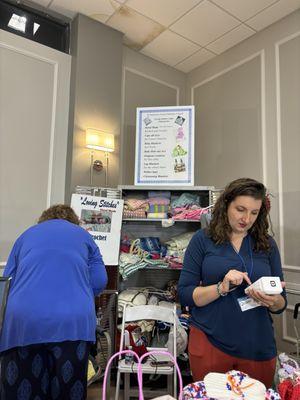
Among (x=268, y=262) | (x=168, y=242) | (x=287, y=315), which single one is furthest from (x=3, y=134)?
(x=287, y=315)

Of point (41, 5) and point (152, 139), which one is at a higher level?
point (41, 5)

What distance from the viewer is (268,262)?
1.44 m

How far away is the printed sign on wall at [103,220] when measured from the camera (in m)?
2.79

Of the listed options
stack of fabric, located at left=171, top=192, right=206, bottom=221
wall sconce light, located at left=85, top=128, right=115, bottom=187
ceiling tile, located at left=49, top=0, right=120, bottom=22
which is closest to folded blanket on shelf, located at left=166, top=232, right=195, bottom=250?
stack of fabric, located at left=171, top=192, right=206, bottom=221

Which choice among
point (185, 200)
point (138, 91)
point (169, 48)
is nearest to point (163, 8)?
point (169, 48)

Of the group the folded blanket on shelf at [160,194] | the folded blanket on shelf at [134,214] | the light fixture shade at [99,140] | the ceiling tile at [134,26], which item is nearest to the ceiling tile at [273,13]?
the ceiling tile at [134,26]

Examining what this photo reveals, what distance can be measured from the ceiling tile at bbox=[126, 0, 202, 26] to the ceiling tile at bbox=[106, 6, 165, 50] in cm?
8

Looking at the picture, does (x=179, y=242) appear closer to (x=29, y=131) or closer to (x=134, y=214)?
(x=134, y=214)

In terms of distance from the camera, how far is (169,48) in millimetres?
3926

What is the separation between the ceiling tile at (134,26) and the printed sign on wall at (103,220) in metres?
1.89

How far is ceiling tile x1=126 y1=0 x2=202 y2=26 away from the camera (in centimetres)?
315

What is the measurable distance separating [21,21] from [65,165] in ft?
4.59

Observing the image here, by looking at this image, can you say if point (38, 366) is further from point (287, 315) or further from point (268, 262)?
point (287, 315)

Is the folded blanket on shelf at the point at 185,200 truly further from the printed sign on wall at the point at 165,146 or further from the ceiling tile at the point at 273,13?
the ceiling tile at the point at 273,13
